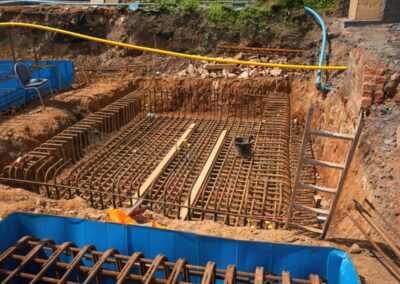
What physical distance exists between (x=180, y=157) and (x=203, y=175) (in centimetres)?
131

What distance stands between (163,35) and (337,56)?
7.63 m

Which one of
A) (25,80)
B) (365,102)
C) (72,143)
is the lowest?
(72,143)

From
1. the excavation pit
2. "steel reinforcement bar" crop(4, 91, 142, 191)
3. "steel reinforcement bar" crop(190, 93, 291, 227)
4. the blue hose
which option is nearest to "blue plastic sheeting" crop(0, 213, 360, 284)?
the excavation pit

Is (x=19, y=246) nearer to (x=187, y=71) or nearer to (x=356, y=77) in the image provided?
(x=356, y=77)

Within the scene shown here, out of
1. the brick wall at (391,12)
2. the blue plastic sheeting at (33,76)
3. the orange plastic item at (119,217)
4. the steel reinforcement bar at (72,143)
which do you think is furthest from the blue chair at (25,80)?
the brick wall at (391,12)

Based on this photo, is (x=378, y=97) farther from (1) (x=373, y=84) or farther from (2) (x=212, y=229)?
(2) (x=212, y=229)

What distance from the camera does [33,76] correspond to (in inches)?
442

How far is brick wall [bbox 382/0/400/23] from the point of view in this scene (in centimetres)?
1103

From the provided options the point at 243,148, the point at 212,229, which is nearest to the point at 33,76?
the point at 243,148

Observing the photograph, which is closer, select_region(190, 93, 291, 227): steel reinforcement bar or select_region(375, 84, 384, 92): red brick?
select_region(375, 84, 384, 92): red brick

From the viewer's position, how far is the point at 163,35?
14828 mm

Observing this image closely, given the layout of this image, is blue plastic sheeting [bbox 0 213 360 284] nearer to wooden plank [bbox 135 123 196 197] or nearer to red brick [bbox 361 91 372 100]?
wooden plank [bbox 135 123 196 197]

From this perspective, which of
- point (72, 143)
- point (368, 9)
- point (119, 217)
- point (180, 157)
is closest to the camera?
point (119, 217)

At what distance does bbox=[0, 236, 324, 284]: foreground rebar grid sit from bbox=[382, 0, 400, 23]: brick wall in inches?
411
